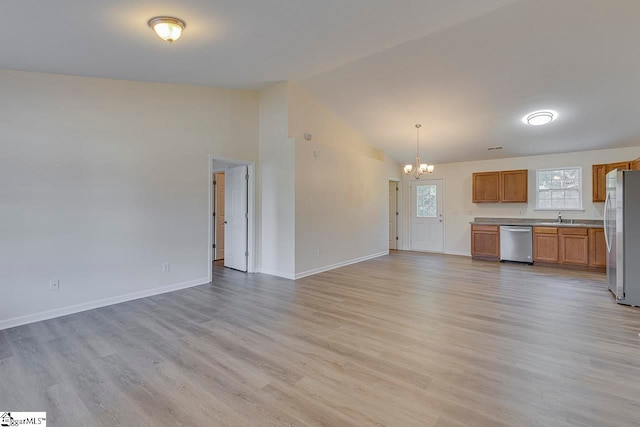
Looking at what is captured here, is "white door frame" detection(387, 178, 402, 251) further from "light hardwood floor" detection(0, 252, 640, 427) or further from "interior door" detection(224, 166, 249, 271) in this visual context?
"interior door" detection(224, 166, 249, 271)

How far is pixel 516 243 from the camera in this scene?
22.3 ft

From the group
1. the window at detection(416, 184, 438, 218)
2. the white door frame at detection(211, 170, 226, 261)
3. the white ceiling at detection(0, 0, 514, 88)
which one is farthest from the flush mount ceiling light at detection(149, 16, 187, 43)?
the window at detection(416, 184, 438, 218)

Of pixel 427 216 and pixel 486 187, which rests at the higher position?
pixel 486 187

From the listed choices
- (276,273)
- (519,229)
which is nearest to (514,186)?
(519,229)

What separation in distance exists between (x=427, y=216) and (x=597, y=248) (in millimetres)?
3618

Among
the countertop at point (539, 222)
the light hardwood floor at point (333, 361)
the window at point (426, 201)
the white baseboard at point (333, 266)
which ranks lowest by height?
the light hardwood floor at point (333, 361)

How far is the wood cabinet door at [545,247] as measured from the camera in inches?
252

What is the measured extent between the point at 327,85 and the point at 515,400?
191 inches

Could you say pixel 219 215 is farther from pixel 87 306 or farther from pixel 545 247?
pixel 545 247

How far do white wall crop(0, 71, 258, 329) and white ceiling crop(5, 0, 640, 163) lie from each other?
359 millimetres

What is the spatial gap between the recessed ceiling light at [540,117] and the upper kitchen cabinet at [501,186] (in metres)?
1.84

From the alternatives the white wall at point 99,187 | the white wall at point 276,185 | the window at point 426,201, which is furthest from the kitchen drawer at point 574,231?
the white wall at point 99,187

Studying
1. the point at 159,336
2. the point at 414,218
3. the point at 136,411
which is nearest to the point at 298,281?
the point at 159,336

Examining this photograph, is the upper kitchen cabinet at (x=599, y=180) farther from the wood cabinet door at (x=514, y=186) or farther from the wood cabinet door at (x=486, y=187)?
the wood cabinet door at (x=486, y=187)
